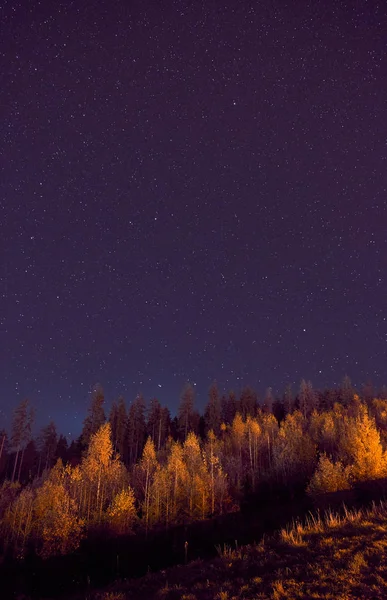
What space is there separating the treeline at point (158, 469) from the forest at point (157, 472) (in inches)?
6.5

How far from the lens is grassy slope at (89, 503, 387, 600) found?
14.2 metres

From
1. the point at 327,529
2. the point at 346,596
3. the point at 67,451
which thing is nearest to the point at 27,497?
the point at 327,529

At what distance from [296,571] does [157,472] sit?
1631 inches

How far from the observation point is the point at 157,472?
54.1 meters

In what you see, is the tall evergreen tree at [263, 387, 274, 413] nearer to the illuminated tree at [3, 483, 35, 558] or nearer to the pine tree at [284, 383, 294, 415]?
the pine tree at [284, 383, 294, 415]

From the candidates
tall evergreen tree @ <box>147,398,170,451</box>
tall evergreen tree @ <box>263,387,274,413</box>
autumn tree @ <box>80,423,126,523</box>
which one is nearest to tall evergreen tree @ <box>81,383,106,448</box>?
tall evergreen tree @ <box>147,398,170,451</box>

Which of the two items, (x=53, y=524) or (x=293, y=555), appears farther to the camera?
(x=53, y=524)

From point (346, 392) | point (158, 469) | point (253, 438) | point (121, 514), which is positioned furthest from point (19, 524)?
point (346, 392)

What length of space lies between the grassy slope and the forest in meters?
28.0

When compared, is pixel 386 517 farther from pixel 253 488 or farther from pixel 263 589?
pixel 253 488

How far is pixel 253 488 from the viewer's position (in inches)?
2483

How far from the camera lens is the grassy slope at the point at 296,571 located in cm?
1425

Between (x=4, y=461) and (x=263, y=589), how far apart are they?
95.9 meters

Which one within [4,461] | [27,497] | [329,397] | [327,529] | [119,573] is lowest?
[119,573]
